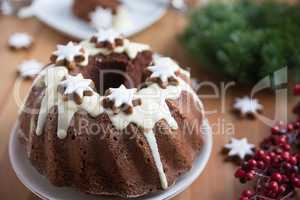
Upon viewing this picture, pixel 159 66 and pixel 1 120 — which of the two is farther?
pixel 1 120

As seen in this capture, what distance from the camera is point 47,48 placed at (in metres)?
1.78

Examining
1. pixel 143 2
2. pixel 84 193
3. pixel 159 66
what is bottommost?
pixel 84 193

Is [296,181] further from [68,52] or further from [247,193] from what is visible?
[68,52]

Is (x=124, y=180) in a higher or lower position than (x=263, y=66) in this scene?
lower

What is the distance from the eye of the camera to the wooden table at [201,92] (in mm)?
1346

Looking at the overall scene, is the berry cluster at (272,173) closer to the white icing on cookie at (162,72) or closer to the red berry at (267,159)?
the red berry at (267,159)

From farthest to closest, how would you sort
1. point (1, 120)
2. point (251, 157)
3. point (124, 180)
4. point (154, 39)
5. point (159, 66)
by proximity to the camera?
point (154, 39)
point (1, 120)
point (251, 157)
point (159, 66)
point (124, 180)

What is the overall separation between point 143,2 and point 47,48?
1.25ft

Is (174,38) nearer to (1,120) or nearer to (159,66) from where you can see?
(159,66)

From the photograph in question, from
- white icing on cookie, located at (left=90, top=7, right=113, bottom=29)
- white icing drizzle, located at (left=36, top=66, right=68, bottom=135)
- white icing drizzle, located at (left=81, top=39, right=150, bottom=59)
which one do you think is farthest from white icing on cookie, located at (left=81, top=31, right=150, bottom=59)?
white icing on cookie, located at (left=90, top=7, right=113, bottom=29)

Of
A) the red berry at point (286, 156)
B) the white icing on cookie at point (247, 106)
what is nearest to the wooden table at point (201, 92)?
the white icing on cookie at point (247, 106)

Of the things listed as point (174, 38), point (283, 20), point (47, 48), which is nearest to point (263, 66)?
point (283, 20)

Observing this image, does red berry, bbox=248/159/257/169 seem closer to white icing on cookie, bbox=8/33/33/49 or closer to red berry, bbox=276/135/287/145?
red berry, bbox=276/135/287/145

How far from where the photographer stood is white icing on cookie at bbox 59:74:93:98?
47.3 inches
